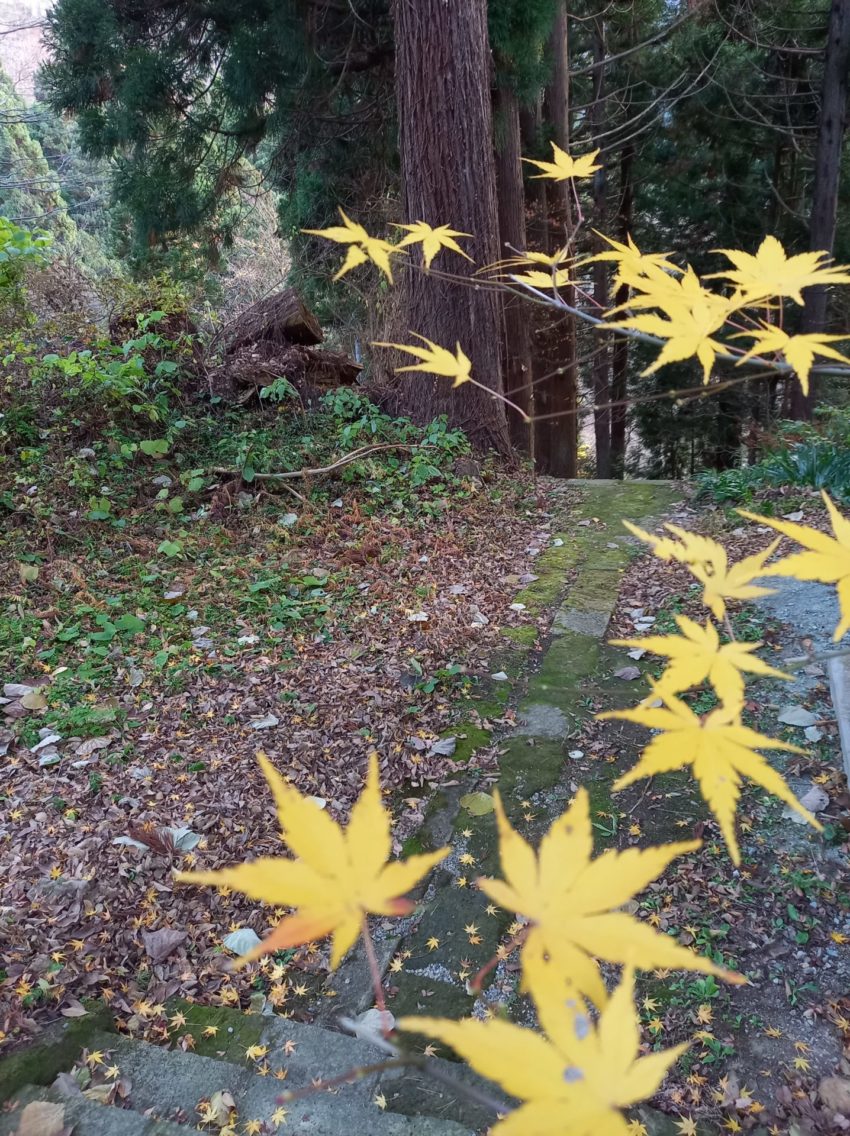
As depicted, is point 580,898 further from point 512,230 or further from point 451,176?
point 512,230

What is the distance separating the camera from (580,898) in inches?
24.2

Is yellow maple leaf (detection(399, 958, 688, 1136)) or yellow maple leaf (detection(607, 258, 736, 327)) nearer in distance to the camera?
yellow maple leaf (detection(399, 958, 688, 1136))

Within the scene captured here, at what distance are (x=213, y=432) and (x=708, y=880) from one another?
14.5ft

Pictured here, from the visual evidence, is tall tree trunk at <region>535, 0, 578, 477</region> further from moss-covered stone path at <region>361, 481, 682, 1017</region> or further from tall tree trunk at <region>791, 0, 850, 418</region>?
moss-covered stone path at <region>361, 481, 682, 1017</region>

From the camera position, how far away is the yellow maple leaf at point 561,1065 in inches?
18.3

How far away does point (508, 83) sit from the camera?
5.78 meters

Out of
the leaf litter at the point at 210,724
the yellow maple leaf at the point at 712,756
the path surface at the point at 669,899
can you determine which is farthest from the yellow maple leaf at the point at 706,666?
the leaf litter at the point at 210,724

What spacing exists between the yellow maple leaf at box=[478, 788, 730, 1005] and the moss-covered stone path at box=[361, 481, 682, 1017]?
4.84 ft

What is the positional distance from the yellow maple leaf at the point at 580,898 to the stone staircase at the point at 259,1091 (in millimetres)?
1250

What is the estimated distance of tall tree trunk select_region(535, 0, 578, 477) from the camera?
8227 millimetres

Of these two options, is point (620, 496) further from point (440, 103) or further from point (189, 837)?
point (189, 837)

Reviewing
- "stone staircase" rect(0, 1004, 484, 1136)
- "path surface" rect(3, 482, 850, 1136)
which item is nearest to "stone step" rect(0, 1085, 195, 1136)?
"stone staircase" rect(0, 1004, 484, 1136)

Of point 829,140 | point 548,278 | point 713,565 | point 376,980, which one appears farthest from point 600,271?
point 376,980

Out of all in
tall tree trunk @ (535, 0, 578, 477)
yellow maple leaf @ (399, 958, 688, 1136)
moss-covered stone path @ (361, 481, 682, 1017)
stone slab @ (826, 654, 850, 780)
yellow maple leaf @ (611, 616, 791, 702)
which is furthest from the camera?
tall tree trunk @ (535, 0, 578, 477)
